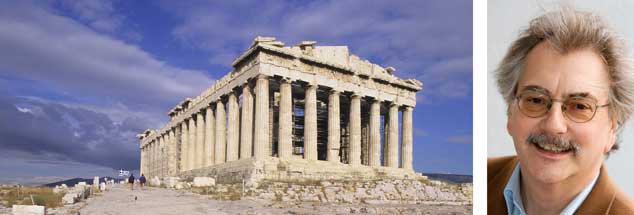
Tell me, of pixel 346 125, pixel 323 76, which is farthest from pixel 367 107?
pixel 323 76

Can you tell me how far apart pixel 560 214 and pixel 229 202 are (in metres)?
6.09

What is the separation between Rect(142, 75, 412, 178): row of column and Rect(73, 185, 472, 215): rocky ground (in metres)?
2.58

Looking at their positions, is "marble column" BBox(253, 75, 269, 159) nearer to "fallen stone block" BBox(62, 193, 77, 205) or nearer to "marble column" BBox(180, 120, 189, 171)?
"marble column" BBox(180, 120, 189, 171)

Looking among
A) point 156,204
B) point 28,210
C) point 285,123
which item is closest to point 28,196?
Answer: point 28,210

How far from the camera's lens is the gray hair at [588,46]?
4.61 metres

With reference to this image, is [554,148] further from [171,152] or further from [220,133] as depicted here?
[171,152]

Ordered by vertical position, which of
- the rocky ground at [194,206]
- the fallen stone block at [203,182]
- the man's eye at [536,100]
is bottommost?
the rocky ground at [194,206]

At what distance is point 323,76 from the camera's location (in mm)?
14523

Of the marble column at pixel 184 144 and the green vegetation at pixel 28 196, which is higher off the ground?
the marble column at pixel 184 144

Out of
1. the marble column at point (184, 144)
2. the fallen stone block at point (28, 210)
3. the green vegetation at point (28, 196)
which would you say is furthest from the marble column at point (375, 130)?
the fallen stone block at point (28, 210)

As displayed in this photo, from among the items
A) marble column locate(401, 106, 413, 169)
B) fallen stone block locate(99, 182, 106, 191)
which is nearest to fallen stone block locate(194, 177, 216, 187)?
fallen stone block locate(99, 182, 106, 191)

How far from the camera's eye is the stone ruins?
1258cm

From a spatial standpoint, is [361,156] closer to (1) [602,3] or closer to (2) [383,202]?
(2) [383,202]

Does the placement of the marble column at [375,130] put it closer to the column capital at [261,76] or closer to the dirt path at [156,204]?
the column capital at [261,76]
